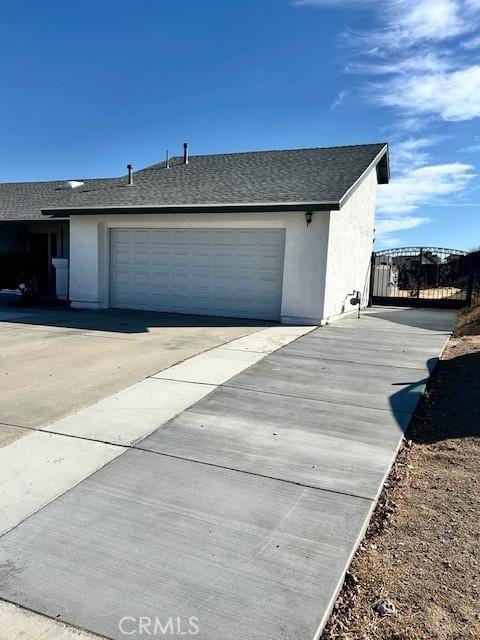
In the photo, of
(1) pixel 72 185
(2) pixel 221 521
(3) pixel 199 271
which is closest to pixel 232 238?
(3) pixel 199 271

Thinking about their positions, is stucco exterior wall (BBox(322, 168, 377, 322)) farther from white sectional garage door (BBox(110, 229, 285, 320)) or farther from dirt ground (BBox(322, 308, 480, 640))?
dirt ground (BBox(322, 308, 480, 640))

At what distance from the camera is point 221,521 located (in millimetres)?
3010

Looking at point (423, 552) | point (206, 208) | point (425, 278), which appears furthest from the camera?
A: point (425, 278)

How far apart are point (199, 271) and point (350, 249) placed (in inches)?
188

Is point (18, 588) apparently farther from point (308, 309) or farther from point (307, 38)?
point (307, 38)

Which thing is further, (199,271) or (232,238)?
(199,271)

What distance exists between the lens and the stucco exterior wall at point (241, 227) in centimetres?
1146

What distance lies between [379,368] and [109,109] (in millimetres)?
17391

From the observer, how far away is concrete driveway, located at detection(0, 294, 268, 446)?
531 cm

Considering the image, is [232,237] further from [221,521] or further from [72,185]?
[72,185]

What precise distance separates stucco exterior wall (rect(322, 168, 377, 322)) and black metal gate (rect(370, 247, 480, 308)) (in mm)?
1234

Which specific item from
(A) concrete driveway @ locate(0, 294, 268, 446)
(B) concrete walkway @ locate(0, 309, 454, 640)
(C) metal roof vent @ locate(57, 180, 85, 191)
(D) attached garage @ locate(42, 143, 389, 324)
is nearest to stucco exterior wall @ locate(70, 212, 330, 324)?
(D) attached garage @ locate(42, 143, 389, 324)

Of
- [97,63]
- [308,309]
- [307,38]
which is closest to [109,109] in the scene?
[97,63]

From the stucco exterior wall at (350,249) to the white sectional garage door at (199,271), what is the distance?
134cm
